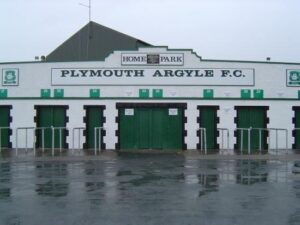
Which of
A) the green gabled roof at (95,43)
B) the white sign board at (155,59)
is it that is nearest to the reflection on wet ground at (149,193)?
the white sign board at (155,59)

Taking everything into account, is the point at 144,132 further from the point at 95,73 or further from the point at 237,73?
the point at 237,73

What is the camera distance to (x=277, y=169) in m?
15.4

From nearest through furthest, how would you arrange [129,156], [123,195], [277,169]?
[123,195]
[277,169]
[129,156]

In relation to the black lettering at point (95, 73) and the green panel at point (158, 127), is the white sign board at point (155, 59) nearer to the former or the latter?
the black lettering at point (95, 73)

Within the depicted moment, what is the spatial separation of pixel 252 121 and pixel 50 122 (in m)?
9.94

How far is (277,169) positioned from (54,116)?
39.8ft

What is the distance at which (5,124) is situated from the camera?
2378 cm

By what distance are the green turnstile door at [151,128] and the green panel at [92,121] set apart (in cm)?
103

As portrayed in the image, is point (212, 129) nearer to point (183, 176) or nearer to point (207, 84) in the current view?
point (207, 84)

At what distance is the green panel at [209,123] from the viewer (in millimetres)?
23094

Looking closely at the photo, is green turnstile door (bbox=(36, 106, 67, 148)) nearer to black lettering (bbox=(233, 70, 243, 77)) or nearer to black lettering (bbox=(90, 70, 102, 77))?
black lettering (bbox=(90, 70, 102, 77))

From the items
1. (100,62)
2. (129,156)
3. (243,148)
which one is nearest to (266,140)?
(243,148)

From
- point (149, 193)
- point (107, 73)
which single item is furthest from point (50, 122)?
point (149, 193)

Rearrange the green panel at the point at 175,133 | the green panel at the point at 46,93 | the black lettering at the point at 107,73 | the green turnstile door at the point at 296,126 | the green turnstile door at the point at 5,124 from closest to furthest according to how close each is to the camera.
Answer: the green panel at the point at 175,133 < the black lettering at the point at 107,73 < the green turnstile door at the point at 296,126 < the green panel at the point at 46,93 < the green turnstile door at the point at 5,124
